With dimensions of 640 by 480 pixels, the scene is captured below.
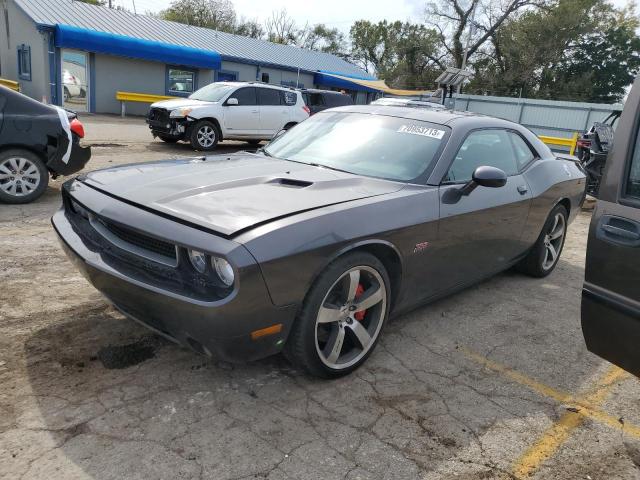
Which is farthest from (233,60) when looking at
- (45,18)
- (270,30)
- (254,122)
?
(270,30)

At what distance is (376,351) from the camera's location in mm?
3377

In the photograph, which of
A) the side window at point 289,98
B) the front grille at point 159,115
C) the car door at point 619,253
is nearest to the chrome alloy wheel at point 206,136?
the front grille at point 159,115

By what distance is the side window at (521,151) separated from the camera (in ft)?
15.1

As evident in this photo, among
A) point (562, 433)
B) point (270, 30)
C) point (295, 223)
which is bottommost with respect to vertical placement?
point (562, 433)

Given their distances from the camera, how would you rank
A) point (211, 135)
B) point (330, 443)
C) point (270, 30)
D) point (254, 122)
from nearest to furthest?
point (330, 443)
point (211, 135)
point (254, 122)
point (270, 30)

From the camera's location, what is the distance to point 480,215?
3.76 m

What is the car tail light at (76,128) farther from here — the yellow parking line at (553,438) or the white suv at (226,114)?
the yellow parking line at (553,438)

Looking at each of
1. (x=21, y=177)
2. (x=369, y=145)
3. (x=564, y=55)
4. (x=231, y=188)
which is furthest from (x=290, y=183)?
(x=564, y=55)

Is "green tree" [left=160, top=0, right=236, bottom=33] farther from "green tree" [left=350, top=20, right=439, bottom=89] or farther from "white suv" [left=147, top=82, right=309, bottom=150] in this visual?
"white suv" [left=147, top=82, right=309, bottom=150]

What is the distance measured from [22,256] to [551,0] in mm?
43028

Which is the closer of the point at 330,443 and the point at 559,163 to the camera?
the point at 330,443

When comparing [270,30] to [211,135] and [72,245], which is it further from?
[72,245]

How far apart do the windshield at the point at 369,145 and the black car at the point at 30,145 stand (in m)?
3.45

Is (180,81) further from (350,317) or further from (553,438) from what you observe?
(553,438)
